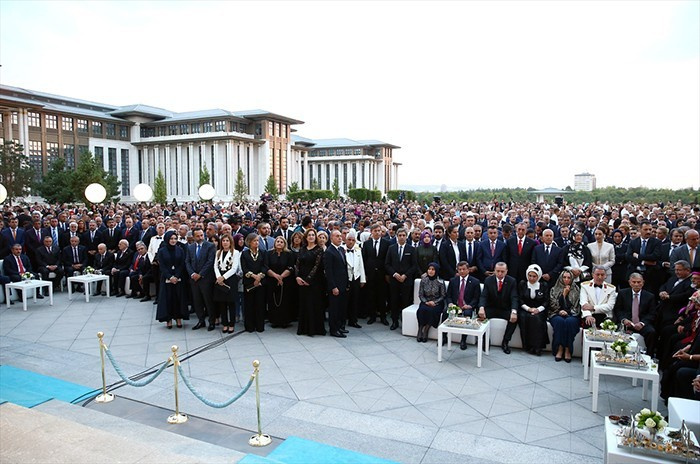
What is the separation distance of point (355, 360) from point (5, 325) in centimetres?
733

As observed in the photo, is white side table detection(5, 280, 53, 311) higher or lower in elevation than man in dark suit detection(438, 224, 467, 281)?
lower

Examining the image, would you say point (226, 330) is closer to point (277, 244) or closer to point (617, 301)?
point (277, 244)

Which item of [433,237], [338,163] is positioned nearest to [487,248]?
[433,237]

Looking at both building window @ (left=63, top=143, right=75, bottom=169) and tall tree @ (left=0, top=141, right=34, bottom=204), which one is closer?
tall tree @ (left=0, top=141, right=34, bottom=204)

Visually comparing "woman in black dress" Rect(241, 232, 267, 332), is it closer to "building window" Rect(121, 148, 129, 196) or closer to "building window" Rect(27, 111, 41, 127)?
"building window" Rect(27, 111, 41, 127)

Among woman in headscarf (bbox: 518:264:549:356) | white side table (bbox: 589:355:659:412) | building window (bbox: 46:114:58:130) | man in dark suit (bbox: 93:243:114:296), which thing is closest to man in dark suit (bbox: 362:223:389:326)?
woman in headscarf (bbox: 518:264:549:356)

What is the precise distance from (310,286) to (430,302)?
7.32ft

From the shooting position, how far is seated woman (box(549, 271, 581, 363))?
7.48 metres

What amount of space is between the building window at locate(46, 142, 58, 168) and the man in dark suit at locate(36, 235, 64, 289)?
5505 centimetres

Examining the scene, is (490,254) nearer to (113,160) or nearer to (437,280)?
(437,280)

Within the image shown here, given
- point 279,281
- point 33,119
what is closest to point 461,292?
point 279,281

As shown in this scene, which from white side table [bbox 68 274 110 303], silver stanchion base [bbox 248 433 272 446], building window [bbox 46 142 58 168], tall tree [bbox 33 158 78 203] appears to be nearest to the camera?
silver stanchion base [bbox 248 433 272 446]

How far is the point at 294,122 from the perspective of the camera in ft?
243

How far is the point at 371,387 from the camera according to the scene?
639 cm
